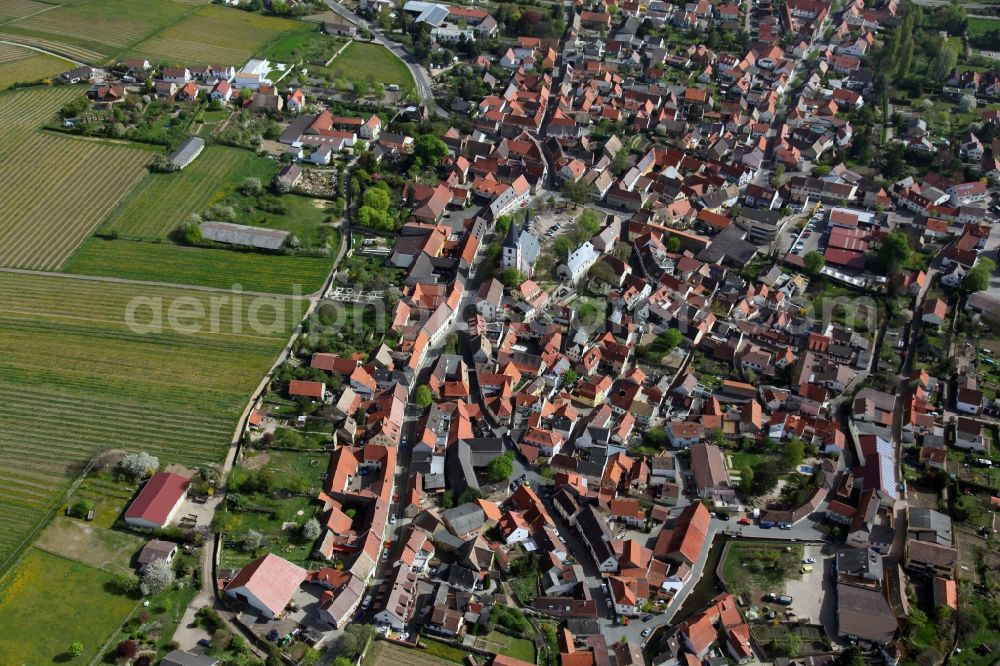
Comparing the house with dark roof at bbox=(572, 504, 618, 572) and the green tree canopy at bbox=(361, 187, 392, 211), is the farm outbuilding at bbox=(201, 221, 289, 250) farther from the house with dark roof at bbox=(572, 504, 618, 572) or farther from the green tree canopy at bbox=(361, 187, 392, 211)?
the house with dark roof at bbox=(572, 504, 618, 572)

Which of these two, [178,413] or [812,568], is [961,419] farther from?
[178,413]

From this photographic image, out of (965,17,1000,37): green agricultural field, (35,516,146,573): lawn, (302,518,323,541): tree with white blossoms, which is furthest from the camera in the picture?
(965,17,1000,37): green agricultural field

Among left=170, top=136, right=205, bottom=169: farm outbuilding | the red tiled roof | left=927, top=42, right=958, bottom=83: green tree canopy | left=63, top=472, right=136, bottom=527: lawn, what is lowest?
left=63, top=472, right=136, bottom=527: lawn

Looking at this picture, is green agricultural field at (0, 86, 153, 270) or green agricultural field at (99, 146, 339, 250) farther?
green agricultural field at (99, 146, 339, 250)

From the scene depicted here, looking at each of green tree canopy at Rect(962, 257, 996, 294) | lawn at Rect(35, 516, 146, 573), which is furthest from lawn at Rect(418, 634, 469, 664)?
green tree canopy at Rect(962, 257, 996, 294)

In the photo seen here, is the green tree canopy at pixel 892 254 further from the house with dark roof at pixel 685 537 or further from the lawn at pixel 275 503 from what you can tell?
the lawn at pixel 275 503

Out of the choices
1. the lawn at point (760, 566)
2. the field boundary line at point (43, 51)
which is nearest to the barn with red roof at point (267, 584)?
the lawn at point (760, 566)

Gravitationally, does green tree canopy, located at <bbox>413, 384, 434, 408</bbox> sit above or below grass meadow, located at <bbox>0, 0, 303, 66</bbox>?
below

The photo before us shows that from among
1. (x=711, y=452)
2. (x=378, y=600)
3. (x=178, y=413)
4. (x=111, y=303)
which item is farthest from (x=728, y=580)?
(x=111, y=303)
